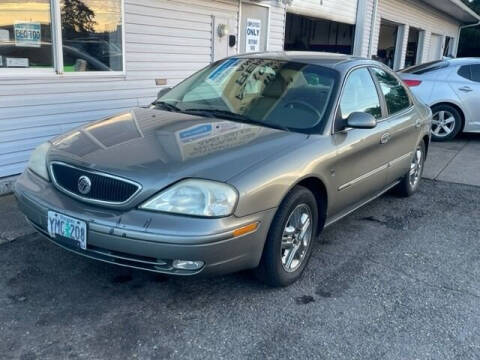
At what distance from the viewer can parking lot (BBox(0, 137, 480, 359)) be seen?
2609 mm

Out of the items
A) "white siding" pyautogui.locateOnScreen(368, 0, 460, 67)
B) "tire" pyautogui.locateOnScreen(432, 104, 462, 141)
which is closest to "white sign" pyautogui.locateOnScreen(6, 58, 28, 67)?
"tire" pyautogui.locateOnScreen(432, 104, 462, 141)

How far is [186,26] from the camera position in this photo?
7156 mm

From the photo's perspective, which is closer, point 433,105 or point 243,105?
point 243,105

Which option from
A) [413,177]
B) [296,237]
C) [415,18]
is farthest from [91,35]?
[415,18]

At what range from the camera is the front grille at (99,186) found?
8.80 ft

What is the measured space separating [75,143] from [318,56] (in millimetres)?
2257

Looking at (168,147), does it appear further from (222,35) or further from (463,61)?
(463,61)

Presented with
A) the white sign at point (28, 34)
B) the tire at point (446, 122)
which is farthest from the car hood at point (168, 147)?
the tire at point (446, 122)

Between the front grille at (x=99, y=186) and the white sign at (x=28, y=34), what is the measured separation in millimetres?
2643

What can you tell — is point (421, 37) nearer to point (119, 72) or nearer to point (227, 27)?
point (227, 27)

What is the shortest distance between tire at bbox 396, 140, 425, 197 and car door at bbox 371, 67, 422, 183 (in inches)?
8.7

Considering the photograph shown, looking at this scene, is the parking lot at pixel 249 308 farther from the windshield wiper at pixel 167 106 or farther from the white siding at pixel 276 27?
the white siding at pixel 276 27

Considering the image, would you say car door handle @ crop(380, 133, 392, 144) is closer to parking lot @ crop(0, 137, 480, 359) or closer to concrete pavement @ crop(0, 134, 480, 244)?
parking lot @ crop(0, 137, 480, 359)

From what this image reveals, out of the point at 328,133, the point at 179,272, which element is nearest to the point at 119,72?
the point at 328,133
